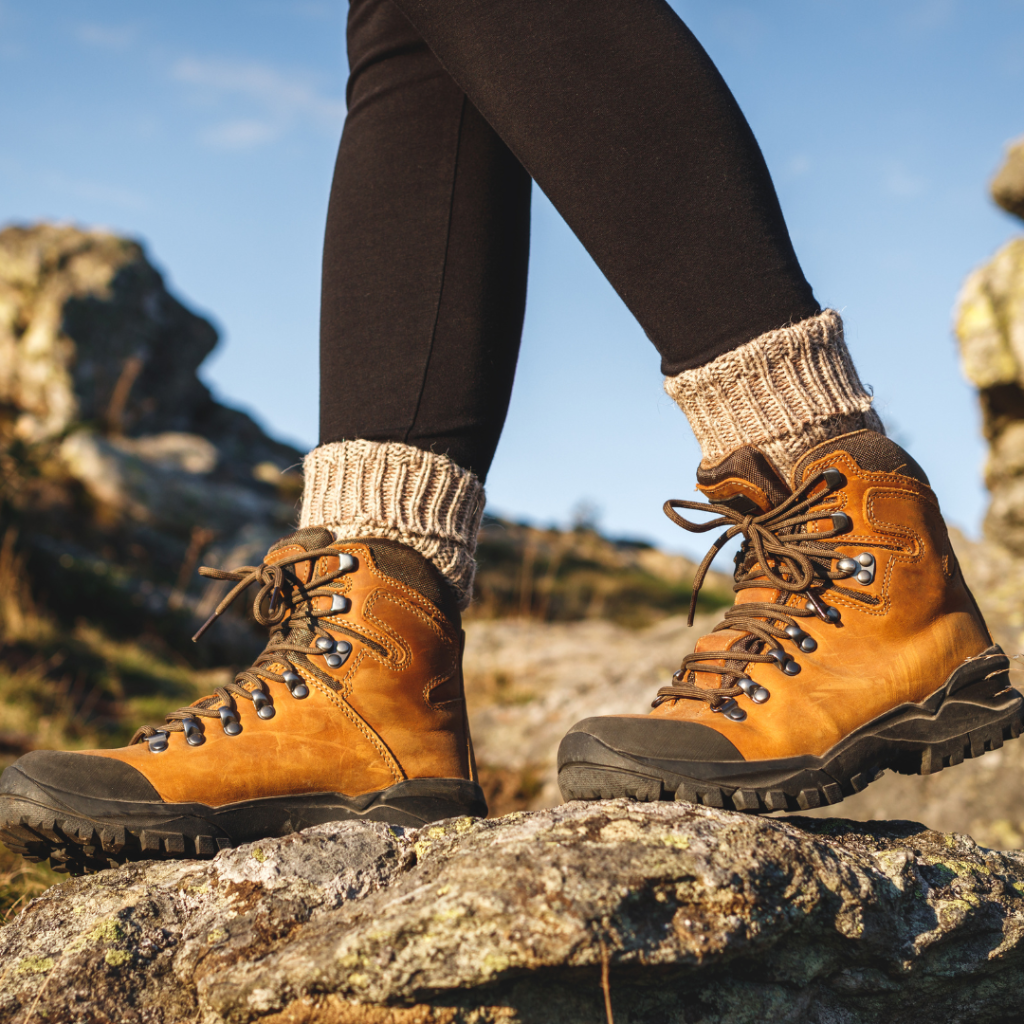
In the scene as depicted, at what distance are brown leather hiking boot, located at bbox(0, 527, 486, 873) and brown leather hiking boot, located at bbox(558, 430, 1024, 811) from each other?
0.31 metres

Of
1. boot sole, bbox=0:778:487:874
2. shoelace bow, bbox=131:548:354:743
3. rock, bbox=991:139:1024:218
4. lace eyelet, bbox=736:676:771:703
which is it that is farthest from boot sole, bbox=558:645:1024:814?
rock, bbox=991:139:1024:218

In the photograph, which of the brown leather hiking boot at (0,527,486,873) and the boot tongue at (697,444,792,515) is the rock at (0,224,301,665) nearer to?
the brown leather hiking boot at (0,527,486,873)

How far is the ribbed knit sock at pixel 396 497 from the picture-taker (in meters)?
1.64

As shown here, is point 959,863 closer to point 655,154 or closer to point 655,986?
point 655,986

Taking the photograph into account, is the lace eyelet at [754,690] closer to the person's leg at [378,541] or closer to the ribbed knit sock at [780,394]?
the ribbed knit sock at [780,394]

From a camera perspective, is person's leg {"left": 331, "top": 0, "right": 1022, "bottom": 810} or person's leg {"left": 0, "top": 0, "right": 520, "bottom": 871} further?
person's leg {"left": 0, "top": 0, "right": 520, "bottom": 871}

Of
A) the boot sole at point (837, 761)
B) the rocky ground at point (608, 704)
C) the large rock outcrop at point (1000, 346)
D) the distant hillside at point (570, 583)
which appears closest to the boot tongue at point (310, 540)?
the boot sole at point (837, 761)

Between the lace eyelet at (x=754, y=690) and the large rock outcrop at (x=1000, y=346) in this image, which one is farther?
the large rock outcrop at (x=1000, y=346)

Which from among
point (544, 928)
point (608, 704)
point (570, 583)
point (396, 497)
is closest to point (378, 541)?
point (396, 497)

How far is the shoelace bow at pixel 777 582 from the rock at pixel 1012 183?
6571 mm

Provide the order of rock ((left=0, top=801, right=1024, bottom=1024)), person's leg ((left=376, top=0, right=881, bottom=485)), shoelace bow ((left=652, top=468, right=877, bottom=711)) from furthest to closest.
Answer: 1. shoelace bow ((left=652, top=468, right=877, bottom=711))
2. person's leg ((left=376, top=0, right=881, bottom=485))
3. rock ((left=0, top=801, right=1024, bottom=1024))

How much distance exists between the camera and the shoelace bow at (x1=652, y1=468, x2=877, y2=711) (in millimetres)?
1519

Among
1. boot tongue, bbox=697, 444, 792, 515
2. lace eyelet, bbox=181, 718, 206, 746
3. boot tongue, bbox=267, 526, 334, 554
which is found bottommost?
A: lace eyelet, bbox=181, 718, 206, 746

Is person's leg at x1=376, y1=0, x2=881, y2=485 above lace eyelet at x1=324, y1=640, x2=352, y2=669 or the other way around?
above
